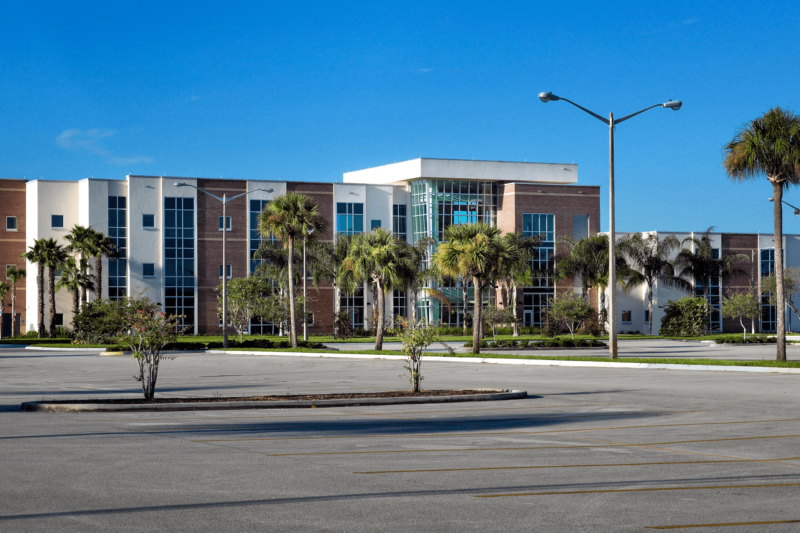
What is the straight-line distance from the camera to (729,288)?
86938mm

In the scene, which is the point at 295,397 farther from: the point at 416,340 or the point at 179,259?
the point at 179,259

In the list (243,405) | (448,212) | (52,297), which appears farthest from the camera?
(448,212)

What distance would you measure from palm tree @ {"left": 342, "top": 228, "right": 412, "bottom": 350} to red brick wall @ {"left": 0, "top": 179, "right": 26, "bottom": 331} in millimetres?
46883

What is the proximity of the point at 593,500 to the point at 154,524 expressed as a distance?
12.8 feet

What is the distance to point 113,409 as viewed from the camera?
655 inches

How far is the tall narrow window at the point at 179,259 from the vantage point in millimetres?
79312

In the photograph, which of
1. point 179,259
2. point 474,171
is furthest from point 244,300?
point 474,171

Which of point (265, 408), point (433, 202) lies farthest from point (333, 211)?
point (265, 408)

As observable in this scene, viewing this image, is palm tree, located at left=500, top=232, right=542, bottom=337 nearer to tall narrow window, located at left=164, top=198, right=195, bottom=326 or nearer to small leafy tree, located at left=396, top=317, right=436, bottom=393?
tall narrow window, located at left=164, top=198, right=195, bottom=326

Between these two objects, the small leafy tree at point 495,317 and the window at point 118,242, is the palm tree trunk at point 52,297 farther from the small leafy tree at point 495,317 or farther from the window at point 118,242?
the small leafy tree at point 495,317

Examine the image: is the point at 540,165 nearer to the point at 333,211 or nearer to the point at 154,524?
the point at 333,211

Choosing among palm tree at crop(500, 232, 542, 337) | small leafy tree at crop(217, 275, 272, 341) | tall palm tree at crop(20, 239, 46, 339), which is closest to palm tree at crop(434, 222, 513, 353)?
small leafy tree at crop(217, 275, 272, 341)

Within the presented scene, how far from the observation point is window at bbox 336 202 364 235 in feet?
278

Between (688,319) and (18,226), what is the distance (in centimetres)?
5798
